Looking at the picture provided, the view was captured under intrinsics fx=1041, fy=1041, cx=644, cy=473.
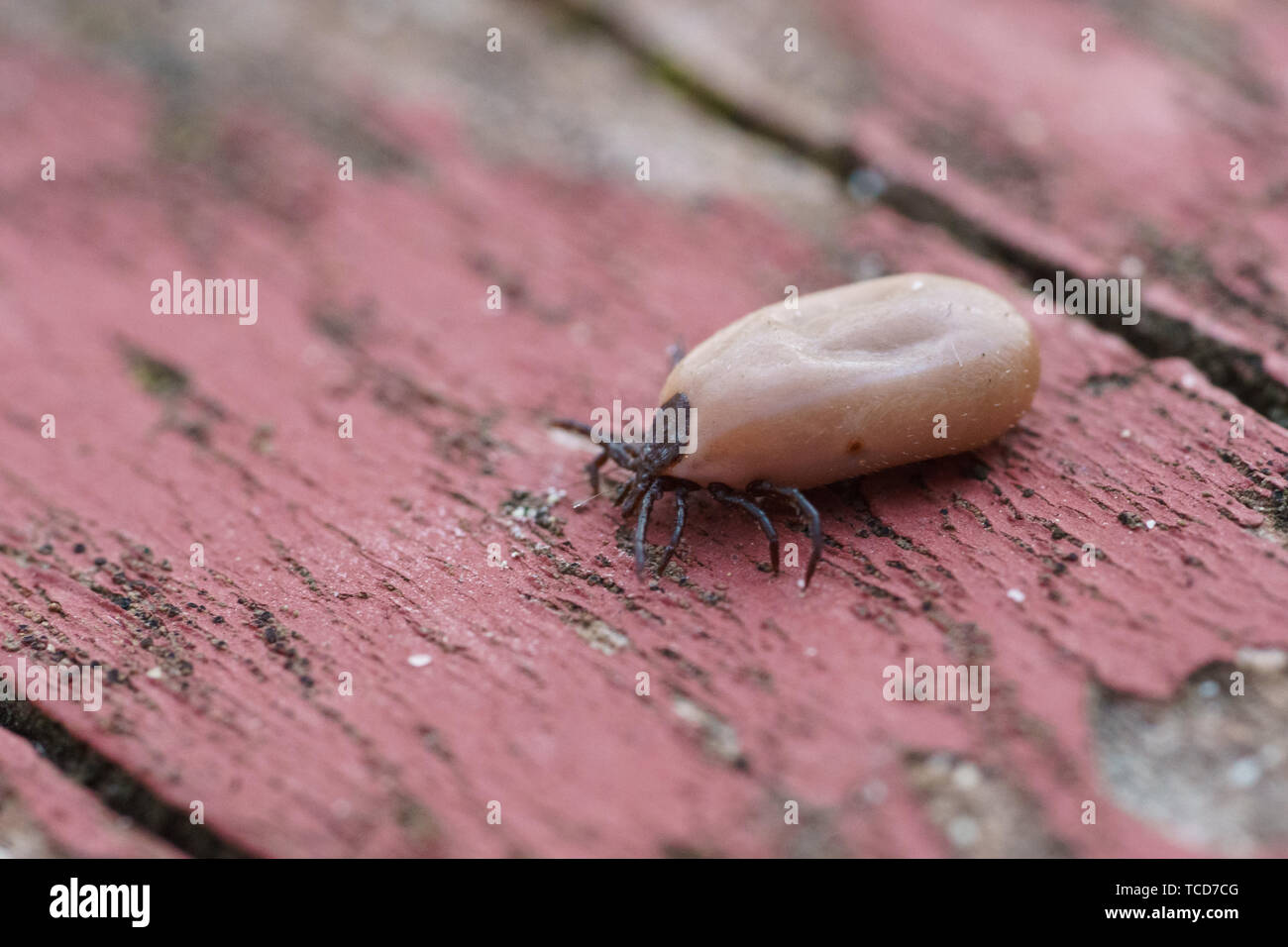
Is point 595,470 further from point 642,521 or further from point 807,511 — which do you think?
point 807,511

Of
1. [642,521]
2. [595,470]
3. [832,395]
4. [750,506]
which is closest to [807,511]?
[750,506]

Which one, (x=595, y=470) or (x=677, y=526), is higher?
(x=595, y=470)

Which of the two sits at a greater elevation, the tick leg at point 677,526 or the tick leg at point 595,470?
the tick leg at point 595,470

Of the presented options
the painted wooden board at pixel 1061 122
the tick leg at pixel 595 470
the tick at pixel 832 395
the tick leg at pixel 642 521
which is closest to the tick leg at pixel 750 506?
the tick at pixel 832 395

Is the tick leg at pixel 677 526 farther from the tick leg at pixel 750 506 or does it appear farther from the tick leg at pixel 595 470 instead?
the tick leg at pixel 595 470

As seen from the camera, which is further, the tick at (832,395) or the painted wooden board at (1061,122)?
the painted wooden board at (1061,122)

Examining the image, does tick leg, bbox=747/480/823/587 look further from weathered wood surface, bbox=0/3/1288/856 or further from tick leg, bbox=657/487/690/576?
tick leg, bbox=657/487/690/576

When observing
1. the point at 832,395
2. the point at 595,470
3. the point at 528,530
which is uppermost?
the point at 832,395

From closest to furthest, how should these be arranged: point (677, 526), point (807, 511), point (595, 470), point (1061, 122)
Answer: point (807, 511)
point (677, 526)
point (595, 470)
point (1061, 122)
